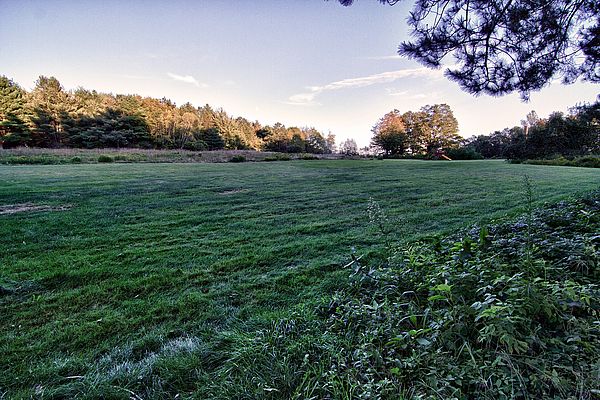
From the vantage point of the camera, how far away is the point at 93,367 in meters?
1.30

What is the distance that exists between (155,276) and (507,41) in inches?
194

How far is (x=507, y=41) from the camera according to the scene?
3.40 metres

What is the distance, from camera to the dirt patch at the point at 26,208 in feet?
14.6

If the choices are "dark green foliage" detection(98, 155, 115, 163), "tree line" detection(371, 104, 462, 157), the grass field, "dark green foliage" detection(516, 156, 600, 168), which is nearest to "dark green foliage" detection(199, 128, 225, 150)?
"dark green foliage" detection(98, 155, 115, 163)

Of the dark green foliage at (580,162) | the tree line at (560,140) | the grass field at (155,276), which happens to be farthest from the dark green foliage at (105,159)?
the tree line at (560,140)

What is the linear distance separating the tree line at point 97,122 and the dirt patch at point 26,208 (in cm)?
2999

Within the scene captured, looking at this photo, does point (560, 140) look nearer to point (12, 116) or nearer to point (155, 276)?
point (155, 276)

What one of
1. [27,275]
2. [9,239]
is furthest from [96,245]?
[9,239]

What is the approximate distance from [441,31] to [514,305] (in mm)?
3463

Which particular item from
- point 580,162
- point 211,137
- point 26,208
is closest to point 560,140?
point 580,162

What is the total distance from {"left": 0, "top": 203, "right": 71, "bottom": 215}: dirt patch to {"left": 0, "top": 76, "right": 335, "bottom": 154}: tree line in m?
30.0

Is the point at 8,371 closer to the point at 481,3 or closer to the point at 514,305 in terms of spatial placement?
the point at 514,305

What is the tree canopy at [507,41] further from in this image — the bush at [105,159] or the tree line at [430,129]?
the tree line at [430,129]

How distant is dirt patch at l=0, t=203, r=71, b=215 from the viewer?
14.6 feet
